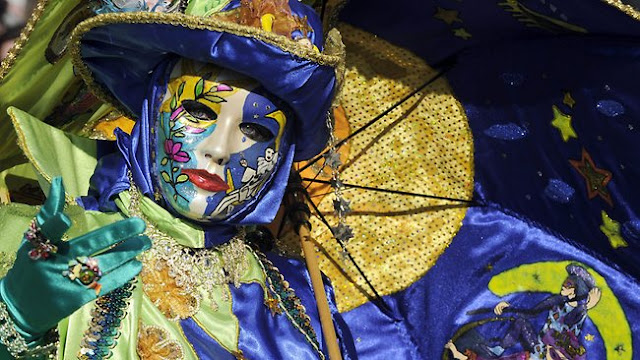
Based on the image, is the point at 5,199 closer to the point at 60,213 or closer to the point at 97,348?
the point at 97,348

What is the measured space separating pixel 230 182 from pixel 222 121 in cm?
17

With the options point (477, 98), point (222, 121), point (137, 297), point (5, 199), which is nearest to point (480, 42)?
point (477, 98)

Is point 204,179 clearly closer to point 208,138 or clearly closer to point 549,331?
point 208,138

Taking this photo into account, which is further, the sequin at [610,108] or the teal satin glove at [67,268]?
the sequin at [610,108]

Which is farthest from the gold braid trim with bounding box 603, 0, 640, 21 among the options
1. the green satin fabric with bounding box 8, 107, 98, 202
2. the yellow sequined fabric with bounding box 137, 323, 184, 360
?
the green satin fabric with bounding box 8, 107, 98, 202

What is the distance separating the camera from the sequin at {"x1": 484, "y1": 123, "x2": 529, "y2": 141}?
3.16 metres

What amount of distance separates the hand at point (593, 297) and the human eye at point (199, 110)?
4.12 feet

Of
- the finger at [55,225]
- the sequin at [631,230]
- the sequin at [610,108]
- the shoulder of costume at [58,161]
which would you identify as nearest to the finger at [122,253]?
the finger at [55,225]

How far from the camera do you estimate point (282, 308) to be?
311 centimetres

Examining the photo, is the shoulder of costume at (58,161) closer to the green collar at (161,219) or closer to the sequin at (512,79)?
the green collar at (161,219)

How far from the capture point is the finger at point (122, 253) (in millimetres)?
2043

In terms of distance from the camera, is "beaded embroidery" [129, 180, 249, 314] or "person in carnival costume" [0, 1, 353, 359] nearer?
"person in carnival costume" [0, 1, 353, 359]

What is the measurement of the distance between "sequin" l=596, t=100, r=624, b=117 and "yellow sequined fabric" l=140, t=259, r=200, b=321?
1255 mm

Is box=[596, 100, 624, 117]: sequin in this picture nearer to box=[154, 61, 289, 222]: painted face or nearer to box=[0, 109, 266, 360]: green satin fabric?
box=[154, 61, 289, 222]: painted face
